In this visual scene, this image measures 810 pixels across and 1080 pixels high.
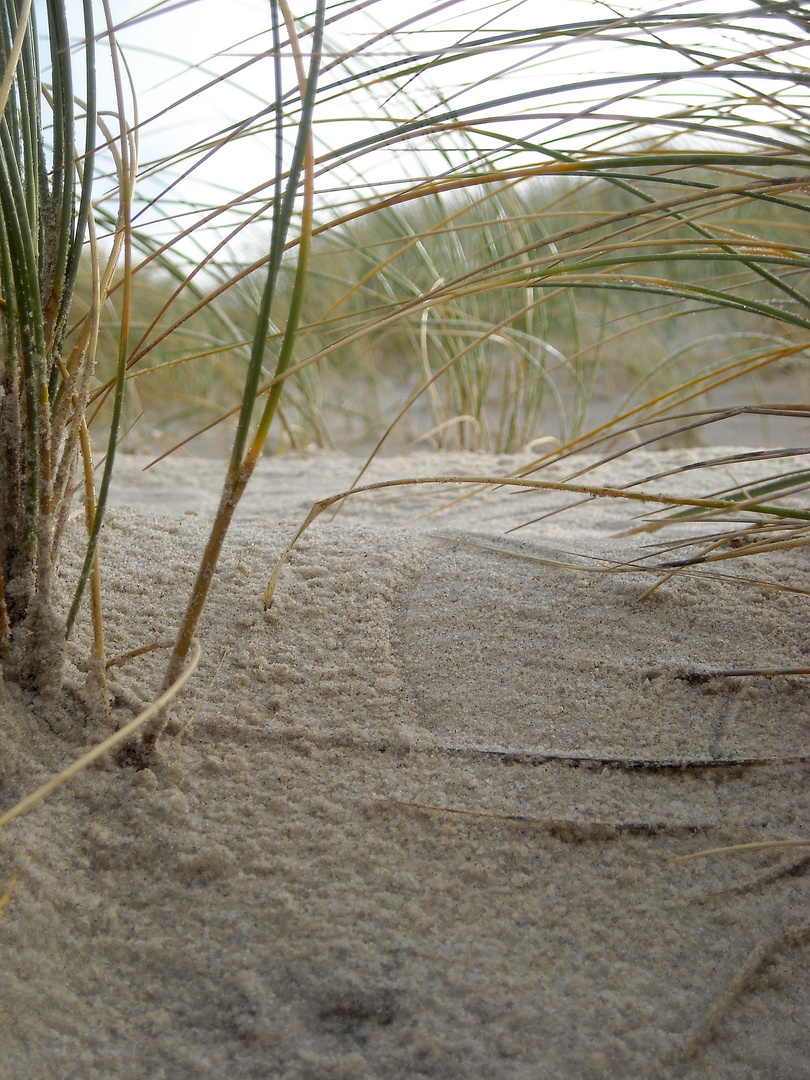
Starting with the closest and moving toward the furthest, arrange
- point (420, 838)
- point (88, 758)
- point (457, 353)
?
1. point (88, 758)
2. point (420, 838)
3. point (457, 353)

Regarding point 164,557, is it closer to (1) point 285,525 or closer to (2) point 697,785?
(1) point 285,525

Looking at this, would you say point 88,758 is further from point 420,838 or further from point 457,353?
point 457,353

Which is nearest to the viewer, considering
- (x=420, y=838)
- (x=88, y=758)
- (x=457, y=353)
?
(x=88, y=758)

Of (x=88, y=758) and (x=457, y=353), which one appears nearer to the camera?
(x=88, y=758)

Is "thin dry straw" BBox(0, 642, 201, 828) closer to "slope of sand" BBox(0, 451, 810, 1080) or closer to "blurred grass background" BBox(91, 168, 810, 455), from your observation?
"slope of sand" BBox(0, 451, 810, 1080)

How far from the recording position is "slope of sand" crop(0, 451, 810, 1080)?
21.7 inches

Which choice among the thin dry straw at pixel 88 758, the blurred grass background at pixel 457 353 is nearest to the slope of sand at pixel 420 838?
the thin dry straw at pixel 88 758

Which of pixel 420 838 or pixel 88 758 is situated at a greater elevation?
pixel 88 758

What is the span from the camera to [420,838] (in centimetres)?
67

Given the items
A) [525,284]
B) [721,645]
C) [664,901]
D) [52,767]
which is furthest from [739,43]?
[52,767]

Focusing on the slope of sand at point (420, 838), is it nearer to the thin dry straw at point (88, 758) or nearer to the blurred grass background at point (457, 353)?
the thin dry straw at point (88, 758)

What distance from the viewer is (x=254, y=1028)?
55 cm

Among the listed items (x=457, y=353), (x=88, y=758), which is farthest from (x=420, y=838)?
(x=457, y=353)

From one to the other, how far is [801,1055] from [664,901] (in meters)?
0.13
